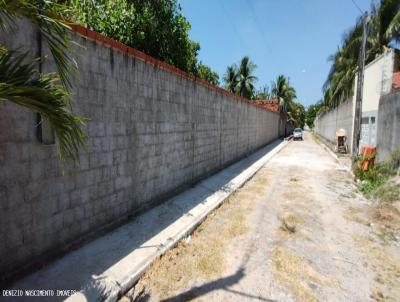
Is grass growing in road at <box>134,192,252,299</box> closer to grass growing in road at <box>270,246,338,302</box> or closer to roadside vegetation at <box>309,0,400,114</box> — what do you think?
grass growing in road at <box>270,246,338,302</box>

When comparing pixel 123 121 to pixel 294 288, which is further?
pixel 123 121

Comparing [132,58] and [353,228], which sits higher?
[132,58]

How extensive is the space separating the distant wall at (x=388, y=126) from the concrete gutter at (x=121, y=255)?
21.4ft

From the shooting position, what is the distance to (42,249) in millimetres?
3656

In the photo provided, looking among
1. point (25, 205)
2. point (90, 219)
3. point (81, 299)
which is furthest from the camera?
point (90, 219)

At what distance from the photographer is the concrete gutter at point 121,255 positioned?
334cm

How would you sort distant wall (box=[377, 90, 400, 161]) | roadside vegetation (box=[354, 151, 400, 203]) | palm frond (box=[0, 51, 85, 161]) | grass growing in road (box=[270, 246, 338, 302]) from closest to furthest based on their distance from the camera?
palm frond (box=[0, 51, 85, 161])
grass growing in road (box=[270, 246, 338, 302])
roadside vegetation (box=[354, 151, 400, 203])
distant wall (box=[377, 90, 400, 161])

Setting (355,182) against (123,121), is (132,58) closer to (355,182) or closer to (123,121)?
(123,121)

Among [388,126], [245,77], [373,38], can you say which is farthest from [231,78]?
[388,126]

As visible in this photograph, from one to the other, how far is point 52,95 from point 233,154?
37.9 feet

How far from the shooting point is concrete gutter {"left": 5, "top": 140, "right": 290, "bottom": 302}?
3.34m

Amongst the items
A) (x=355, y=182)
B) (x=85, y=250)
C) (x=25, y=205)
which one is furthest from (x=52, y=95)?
(x=355, y=182)

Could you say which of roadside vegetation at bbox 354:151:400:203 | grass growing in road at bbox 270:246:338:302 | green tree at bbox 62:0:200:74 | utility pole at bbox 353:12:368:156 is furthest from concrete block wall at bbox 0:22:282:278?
utility pole at bbox 353:12:368:156

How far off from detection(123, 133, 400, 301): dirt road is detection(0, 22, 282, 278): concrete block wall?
1.27 m
